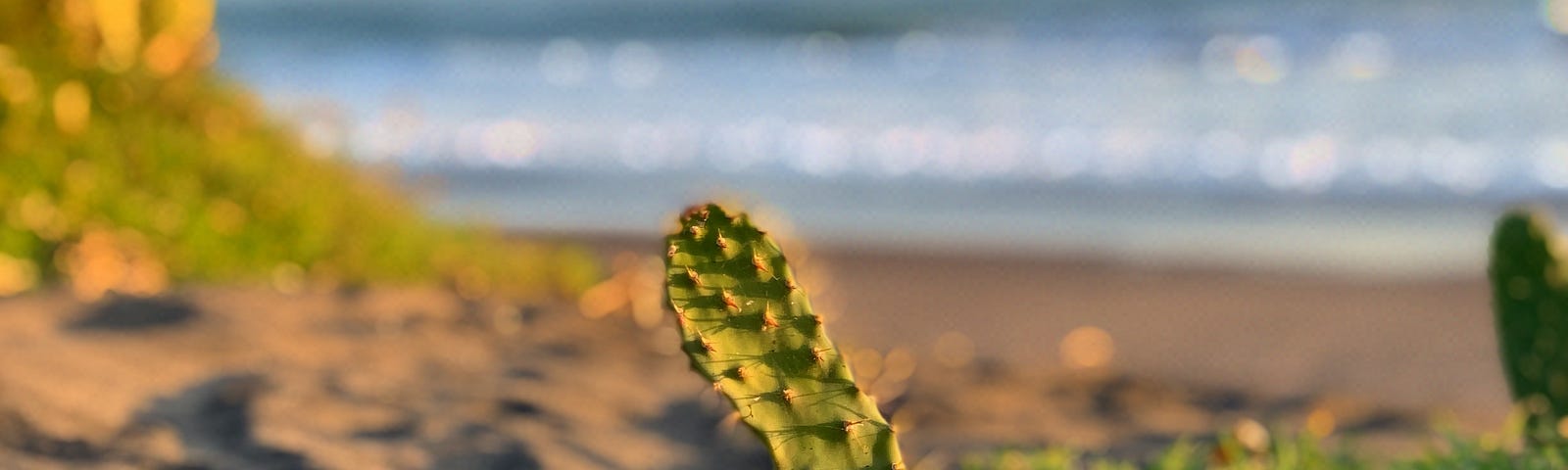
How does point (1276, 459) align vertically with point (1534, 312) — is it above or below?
below

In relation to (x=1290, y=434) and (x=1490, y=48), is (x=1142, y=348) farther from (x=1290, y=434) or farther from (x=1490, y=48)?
(x=1490, y=48)

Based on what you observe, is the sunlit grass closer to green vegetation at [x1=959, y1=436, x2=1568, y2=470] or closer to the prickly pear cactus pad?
green vegetation at [x1=959, y1=436, x2=1568, y2=470]

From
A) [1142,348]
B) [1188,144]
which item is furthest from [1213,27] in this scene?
[1142,348]

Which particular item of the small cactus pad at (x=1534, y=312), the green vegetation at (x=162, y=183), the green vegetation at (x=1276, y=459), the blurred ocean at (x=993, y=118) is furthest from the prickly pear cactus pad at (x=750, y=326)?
the blurred ocean at (x=993, y=118)

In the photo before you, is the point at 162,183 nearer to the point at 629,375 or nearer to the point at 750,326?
the point at 629,375

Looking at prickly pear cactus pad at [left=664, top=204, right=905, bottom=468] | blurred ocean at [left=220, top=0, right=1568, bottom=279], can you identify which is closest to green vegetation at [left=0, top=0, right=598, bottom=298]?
blurred ocean at [left=220, top=0, right=1568, bottom=279]

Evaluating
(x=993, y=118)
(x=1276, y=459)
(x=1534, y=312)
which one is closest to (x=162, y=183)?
(x=1276, y=459)
